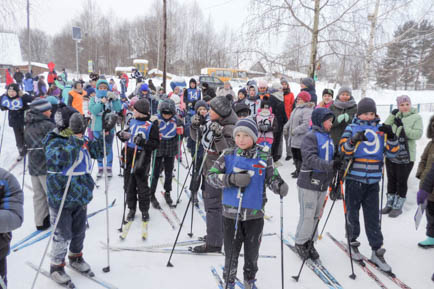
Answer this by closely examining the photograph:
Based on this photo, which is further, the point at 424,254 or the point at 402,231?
the point at 402,231

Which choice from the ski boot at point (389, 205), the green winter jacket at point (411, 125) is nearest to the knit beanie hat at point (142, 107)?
the green winter jacket at point (411, 125)

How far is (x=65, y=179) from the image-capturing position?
3.17 m

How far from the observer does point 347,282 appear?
3.41 metres

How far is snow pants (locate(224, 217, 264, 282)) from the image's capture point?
9.53 ft

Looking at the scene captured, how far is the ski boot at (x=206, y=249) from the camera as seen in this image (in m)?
3.92

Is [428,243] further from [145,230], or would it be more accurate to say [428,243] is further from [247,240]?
[145,230]

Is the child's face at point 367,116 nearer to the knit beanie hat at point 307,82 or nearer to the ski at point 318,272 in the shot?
the ski at point 318,272

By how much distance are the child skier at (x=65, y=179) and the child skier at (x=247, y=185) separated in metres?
1.48

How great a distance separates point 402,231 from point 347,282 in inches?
75.2

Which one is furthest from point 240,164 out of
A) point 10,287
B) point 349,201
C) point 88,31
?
point 88,31

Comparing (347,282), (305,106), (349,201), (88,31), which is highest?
(88,31)

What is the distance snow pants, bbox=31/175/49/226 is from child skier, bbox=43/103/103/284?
124cm

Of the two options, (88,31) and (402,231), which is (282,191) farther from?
(88,31)

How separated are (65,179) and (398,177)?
506cm
